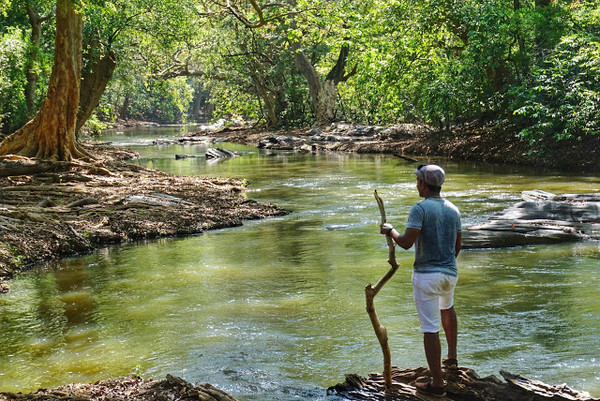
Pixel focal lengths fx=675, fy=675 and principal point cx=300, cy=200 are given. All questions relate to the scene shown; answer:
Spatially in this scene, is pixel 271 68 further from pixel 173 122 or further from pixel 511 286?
pixel 173 122

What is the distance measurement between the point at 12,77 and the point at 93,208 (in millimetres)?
13204

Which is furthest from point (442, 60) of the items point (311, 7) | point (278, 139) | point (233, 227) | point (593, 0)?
point (233, 227)

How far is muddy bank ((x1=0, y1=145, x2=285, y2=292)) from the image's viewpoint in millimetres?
11539

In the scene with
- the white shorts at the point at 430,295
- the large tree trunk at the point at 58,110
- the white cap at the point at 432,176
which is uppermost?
the large tree trunk at the point at 58,110

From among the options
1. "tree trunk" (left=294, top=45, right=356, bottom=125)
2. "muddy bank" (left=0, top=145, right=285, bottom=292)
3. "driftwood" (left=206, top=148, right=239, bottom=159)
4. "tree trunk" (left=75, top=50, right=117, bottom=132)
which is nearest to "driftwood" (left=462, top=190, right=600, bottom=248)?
"muddy bank" (left=0, top=145, right=285, bottom=292)

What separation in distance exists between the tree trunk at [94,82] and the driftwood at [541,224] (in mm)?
20474

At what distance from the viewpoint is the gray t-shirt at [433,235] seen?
503cm

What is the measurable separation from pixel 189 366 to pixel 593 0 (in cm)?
2095

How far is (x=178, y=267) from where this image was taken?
10547mm

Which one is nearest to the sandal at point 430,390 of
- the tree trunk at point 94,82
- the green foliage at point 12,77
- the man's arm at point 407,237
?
the man's arm at point 407,237

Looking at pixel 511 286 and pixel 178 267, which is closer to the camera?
pixel 511 286

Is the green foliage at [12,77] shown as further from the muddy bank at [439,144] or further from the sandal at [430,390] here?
the sandal at [430,390]

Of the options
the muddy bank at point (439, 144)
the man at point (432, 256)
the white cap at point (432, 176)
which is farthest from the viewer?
the muddy bank at point (439, 144)

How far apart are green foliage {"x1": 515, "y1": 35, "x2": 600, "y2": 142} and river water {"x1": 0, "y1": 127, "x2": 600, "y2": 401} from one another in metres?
8.03
